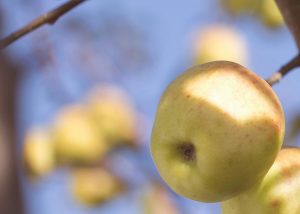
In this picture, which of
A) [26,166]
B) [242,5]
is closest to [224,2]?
[242,5]

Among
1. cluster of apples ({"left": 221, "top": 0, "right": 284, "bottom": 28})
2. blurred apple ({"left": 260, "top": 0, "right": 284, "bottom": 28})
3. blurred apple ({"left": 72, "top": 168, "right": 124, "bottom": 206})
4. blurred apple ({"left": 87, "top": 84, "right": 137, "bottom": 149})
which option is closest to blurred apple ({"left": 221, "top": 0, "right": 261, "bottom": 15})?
cluster of apples ({"left": 221, "top": 0, "right": 284, "bottom": 28})

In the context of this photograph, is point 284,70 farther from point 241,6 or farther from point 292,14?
point 241,6

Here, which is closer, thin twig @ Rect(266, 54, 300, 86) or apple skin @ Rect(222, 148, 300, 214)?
apple skin @ Rect(222, 148, 300, 214)

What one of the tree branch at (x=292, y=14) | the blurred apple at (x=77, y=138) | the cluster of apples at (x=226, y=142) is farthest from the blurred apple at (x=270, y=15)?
the cluster of apples at (x=226, y=142)

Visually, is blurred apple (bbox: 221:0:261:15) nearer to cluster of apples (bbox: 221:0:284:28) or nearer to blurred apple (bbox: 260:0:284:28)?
cluster of apples (bbox: 221:0:284:28)

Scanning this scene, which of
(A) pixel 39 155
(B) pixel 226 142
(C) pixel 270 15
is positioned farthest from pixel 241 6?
(B) pixel 226 142

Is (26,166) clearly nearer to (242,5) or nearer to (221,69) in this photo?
(242,5)
